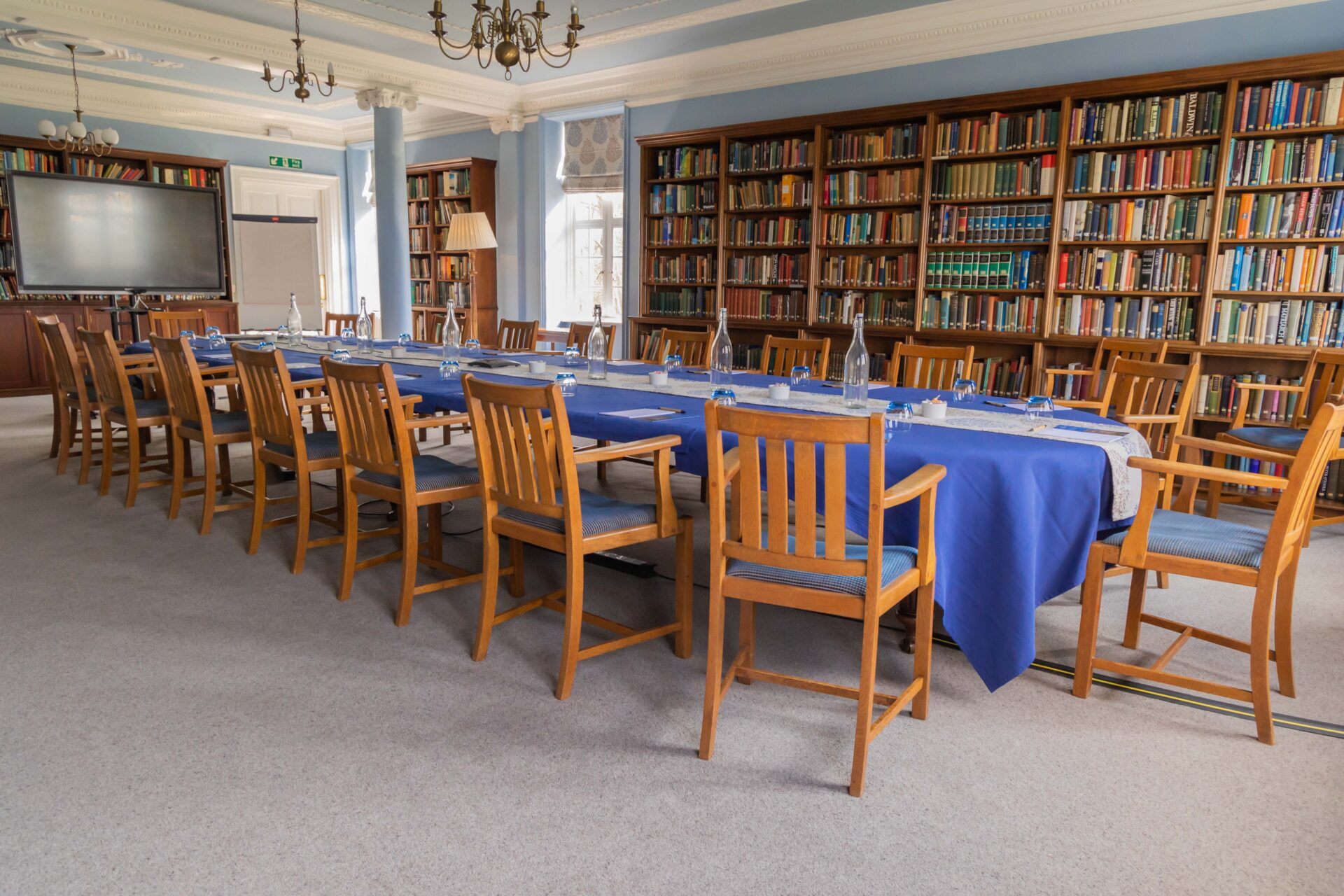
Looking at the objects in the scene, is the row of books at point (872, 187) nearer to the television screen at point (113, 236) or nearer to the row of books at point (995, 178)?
the row of books at point (995, 178)

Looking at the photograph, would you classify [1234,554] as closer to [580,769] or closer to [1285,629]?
[1285,629]

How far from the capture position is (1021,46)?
539 centimetres

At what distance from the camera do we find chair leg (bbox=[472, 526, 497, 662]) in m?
2.51

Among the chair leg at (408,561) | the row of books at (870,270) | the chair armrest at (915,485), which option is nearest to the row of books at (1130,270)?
the row of books at (870,270)

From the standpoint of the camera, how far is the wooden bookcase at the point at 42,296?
7883mm

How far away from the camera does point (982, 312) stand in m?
5.52

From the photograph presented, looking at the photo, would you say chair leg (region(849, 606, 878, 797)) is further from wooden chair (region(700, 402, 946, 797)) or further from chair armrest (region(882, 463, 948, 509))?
chair armrest (region(882, 463, 948, 509))

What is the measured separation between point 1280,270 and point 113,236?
31.6 ft

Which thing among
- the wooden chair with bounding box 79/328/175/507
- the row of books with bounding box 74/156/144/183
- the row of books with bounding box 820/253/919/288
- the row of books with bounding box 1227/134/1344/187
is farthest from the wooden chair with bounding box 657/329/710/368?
the row of books with bounding box 74/156/144/183

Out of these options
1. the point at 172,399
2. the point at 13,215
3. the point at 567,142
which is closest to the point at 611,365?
the point at 172,399

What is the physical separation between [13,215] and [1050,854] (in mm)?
9534

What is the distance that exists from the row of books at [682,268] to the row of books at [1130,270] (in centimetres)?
274

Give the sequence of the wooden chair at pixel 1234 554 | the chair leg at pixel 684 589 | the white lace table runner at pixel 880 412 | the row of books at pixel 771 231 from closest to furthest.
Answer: the wooden chair at pixel 1234 554 → the white lace table runner at pixel 880 412 → the chair leg at pixel 684 589 → the row of books at pixel 771 231

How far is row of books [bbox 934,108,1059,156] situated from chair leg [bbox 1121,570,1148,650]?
3.40 metres
